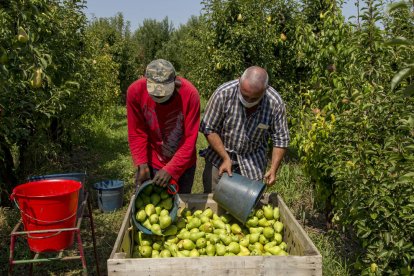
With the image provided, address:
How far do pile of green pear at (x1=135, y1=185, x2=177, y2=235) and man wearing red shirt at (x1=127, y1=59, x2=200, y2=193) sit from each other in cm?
13

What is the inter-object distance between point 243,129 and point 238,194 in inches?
27.5

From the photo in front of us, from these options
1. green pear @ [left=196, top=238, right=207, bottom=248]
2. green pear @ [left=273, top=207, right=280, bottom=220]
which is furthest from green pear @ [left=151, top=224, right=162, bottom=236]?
green pear @ [left=273, top=207, right=280, bottom=220]

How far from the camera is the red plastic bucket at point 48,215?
248cm

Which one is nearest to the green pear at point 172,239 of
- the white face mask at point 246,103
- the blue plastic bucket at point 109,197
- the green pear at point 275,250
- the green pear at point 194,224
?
the green pear at point 194,224

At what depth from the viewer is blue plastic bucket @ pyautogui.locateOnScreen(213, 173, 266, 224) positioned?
2.50 m

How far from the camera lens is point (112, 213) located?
521 cm

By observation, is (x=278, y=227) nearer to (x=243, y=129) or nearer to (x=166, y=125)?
(x=243, y=129)

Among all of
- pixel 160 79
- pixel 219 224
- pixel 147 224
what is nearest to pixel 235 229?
pixel 219 224

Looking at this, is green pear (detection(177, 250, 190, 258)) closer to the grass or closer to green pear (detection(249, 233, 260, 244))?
green pear (detection(249, 233, 260, 244))

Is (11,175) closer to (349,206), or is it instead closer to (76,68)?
(76,68)

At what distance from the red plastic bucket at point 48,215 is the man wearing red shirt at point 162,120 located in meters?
0.59

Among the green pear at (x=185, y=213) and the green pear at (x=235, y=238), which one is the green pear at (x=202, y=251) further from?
the green pear at (x=185, y=213)

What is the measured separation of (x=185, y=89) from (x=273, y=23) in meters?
5.19

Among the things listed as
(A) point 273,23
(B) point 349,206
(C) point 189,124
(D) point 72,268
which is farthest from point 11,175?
(A) point 273,23
